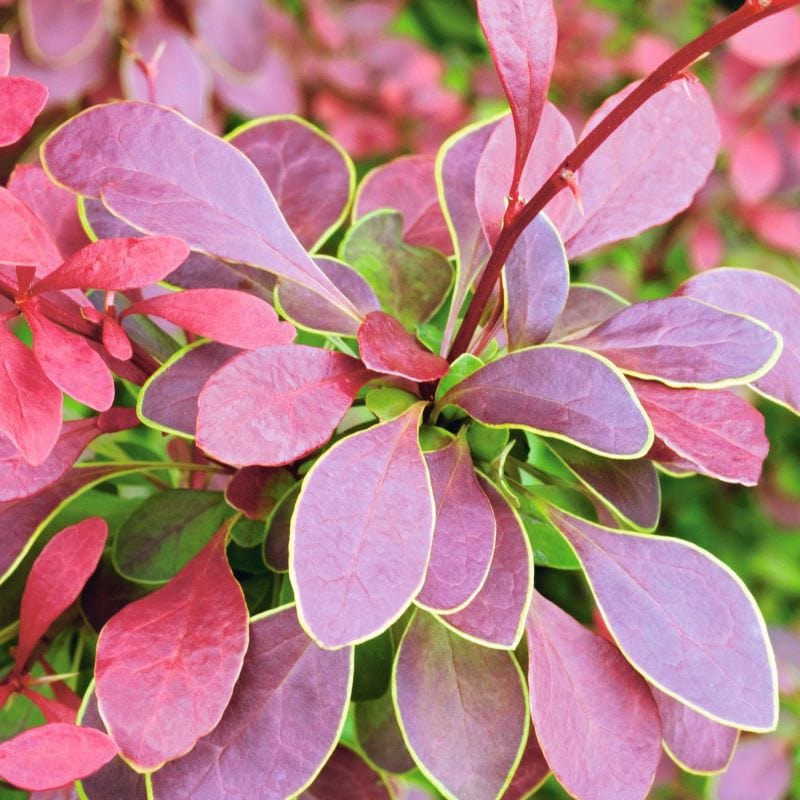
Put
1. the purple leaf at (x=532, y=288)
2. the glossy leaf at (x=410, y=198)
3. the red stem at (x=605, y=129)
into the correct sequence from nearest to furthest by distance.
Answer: the red stem at (x=605, y=129) < the purple leaf at (x=532, y=288) < the glossy leaf at (x=410, y=198)

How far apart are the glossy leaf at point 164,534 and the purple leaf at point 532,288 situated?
18 cm

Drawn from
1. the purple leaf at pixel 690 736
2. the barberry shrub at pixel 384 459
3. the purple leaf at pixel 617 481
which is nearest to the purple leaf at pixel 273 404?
the barberry shrub at pixel 384 459

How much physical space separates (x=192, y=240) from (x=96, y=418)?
0.10 m

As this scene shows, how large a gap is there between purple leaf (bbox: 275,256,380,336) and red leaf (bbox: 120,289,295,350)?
0.18 feet

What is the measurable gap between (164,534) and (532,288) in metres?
0.22

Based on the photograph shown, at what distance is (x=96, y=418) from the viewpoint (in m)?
0.44

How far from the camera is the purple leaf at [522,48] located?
0.37m

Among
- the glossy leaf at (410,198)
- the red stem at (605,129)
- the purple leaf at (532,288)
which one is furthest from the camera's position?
the glossy leaf at (410,198)

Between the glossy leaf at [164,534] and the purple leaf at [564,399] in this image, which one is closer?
the purple leaf at [564,399]

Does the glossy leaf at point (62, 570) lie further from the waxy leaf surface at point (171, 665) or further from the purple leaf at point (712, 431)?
the purple leaf at point (712, 431)

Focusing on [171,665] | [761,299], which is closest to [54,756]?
[171,665]

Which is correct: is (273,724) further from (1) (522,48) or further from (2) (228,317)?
(1) (522,48)

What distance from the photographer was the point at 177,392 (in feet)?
1.33

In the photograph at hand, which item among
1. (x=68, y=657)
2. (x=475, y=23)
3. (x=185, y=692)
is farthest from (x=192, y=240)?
(x=475, y=23)
